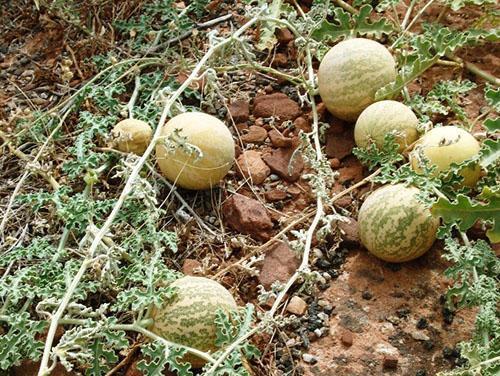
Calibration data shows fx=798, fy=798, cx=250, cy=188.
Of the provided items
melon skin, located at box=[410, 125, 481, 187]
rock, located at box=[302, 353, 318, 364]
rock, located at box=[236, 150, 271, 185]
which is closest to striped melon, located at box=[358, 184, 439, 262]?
melon skin, located at box=[410, 125, 481, 187]

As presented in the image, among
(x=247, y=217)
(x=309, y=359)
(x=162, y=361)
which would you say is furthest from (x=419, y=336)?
(x=162, y=361)

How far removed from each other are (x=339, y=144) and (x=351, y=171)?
17 cm

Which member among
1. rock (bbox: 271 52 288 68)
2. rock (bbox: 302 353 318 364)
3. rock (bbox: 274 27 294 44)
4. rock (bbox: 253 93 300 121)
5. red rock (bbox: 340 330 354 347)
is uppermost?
rock (bbox: 274 27 294 44)

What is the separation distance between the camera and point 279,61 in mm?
4184

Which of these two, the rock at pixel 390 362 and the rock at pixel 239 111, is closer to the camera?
the rock at pixel 390 362

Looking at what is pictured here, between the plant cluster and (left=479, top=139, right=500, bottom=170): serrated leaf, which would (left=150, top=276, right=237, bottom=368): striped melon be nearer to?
the plant cluster

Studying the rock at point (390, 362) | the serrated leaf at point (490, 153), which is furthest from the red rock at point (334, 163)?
the rock at point (390, 362)

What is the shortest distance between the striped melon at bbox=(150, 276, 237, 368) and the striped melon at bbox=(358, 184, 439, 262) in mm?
695

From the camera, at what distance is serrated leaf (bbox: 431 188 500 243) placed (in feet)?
9.48

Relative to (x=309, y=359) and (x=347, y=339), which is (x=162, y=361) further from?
(x=347, y=339)

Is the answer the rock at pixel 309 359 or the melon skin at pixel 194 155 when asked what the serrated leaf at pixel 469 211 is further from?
the melon skin at pixel 194 155

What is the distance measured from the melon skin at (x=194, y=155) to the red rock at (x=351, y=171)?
54cm

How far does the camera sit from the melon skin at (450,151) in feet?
10.7

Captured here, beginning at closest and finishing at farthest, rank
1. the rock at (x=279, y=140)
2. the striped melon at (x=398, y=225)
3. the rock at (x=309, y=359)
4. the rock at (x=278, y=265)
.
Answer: the rock at (x=309, y=359) < the striped melon at (x=398, y=225) < the rock at (x=278, y=265) < the rock at (x=279, y=140)
